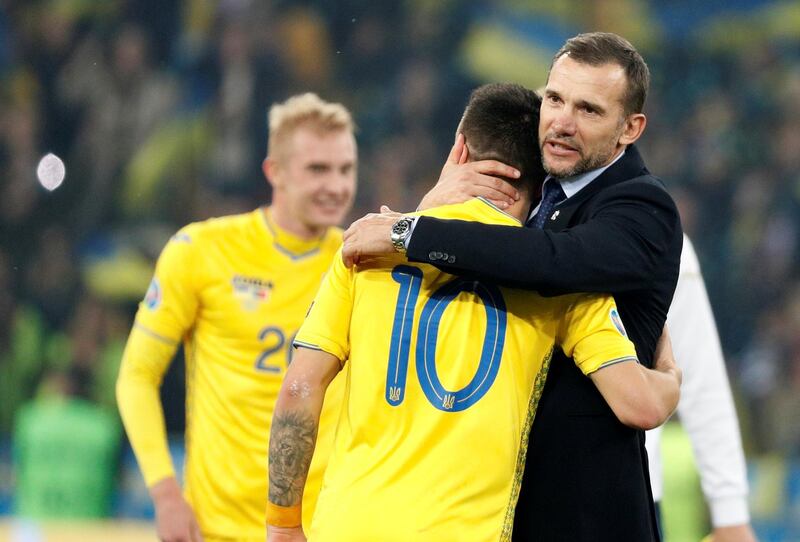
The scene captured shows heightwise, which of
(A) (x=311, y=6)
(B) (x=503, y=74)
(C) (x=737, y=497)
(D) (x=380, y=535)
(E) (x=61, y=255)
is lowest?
(C) (x=737, y=497)

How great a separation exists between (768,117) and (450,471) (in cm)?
764

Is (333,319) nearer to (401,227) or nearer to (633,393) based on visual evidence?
(401,227)

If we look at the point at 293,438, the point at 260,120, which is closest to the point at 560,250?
the point at 293,438

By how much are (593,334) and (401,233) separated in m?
0.42

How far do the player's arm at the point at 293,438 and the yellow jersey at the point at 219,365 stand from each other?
3.83 ft

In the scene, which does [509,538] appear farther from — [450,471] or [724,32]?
[724,32]

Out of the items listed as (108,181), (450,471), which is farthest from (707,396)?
(108,181)

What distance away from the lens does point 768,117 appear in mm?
9070

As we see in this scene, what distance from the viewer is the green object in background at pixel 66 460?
A: 7863 mm

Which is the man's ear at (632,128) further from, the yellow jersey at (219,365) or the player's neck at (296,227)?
the player's neck at (296,227)

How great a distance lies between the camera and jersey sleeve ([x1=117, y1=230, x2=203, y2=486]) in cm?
367

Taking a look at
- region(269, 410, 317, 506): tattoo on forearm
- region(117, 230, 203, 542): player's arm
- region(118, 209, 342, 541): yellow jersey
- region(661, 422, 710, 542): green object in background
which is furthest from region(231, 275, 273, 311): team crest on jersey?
region(661, 422, 710, 542): green object in background

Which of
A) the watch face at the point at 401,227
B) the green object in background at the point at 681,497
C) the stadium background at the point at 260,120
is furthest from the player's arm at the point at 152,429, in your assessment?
the stadium background at the point at 260,120

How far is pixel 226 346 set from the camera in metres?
3.76
